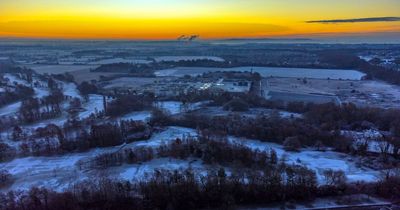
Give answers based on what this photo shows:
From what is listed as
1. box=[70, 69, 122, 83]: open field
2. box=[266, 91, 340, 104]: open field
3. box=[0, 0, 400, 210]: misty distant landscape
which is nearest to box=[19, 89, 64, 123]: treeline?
box=[0, 0, 400, 210]: misty distant landscape

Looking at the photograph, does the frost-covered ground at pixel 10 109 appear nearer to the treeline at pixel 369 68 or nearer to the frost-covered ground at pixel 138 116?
the frost-covered ground at pixel 138 116

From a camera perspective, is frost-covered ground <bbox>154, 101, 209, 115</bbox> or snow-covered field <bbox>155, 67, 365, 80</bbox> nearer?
frost-covered ground <bbox>154, 101, 209, 115</bbox>

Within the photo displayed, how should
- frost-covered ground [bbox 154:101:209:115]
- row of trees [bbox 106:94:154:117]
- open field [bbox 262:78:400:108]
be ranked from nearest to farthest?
row of trees [bbox 106:94:154:117], frost-covered ground [bbox 154:101:209:115], open field [bbox 262:78:400:108]

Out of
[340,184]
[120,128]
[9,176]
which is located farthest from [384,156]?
[9,176]

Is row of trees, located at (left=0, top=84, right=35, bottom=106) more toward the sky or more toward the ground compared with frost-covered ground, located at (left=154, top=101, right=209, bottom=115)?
more toward the sky

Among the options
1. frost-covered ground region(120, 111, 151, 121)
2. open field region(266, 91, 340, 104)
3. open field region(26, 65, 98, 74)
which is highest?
open field region(26, 65, 98, 74)

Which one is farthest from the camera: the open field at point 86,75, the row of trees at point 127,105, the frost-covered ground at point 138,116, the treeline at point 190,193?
the open field at point 86,75

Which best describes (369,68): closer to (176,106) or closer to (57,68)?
(176,106)

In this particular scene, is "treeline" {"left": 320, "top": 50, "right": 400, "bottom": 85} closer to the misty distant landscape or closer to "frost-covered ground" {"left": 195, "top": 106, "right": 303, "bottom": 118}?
the misty distant landscape

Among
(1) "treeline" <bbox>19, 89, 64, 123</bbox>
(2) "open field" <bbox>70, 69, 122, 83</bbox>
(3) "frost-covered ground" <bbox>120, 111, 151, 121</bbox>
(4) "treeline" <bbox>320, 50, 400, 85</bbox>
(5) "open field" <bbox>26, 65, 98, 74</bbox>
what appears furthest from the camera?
(5) "open field" <bbox>26, 65, 98, 74</bbox>

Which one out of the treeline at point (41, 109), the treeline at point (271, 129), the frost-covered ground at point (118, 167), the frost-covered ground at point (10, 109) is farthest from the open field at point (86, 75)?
the frost-covered ground at point (118, 167)
